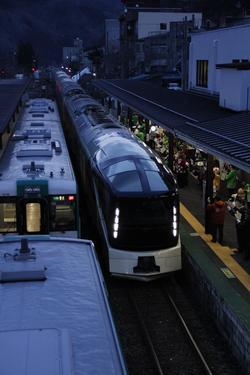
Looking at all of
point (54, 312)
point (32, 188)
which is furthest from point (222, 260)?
point (54, 312)

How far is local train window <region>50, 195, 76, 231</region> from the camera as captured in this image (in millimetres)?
11070

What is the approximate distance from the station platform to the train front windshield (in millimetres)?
1047

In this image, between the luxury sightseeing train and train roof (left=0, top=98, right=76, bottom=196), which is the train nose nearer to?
the luxury sightseeing train

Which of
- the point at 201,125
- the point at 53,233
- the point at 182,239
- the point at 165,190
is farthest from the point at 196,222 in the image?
the point at 53,233

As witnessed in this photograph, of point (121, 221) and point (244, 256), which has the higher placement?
point (121, 221)

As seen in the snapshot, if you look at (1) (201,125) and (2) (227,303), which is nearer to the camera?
(2) (227,303)

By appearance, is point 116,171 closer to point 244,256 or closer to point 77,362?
point 244,256

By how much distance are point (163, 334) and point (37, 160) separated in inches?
199

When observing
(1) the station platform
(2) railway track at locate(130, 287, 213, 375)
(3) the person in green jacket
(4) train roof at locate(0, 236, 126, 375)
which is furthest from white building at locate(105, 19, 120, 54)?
(4) train roof at locate(0, 236, 126, 375)

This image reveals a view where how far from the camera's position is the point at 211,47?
24.4 meters

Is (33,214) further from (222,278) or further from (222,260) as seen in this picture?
(222,260)

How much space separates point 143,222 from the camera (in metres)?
11.1

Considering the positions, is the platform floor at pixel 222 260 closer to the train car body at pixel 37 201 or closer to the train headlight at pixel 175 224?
the train headlight at pixel 175 224

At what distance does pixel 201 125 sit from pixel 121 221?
549cm
